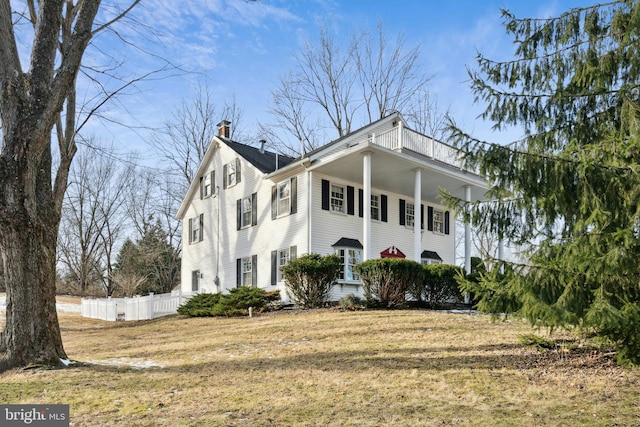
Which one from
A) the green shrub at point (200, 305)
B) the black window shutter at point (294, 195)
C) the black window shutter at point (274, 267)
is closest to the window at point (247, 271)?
the black window shutter at point (274, 267)

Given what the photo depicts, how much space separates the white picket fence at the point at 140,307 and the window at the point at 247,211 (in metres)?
3.55

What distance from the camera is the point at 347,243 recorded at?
17.2m

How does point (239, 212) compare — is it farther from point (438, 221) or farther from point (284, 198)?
point (438, 221)

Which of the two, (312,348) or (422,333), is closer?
(312,348)

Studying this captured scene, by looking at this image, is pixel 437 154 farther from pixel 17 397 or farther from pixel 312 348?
pixel 17 397

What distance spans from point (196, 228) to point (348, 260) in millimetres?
9151

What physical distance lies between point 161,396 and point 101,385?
105 cm

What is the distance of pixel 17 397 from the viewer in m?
5.42

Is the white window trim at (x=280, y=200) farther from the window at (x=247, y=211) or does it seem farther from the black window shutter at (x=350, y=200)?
the black window shutter at (x=350, y=200)

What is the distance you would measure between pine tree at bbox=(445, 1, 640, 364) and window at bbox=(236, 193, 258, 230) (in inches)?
511

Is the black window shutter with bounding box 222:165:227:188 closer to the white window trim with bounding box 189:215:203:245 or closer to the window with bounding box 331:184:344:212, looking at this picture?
the white window trim with bounding box 189:215:203:245

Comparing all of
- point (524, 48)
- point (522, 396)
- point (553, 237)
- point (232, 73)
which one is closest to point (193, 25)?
point (232, 73)

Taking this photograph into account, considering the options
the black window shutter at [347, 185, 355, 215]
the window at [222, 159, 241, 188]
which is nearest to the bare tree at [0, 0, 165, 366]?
the black window shutter at [347, 185, 355, 215]

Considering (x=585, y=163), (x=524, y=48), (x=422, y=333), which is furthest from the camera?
(x=422, y=333)
